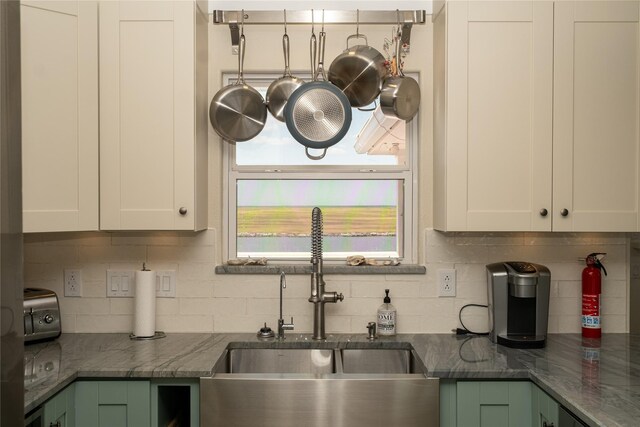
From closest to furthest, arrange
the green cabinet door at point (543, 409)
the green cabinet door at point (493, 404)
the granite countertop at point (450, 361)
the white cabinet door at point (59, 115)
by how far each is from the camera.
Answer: the granite countertop at point (450, 361) < the green cabinet door at point (543, 409) < the green cabinet door at point (493, 404) < the white cabinet door at point (59, 115)

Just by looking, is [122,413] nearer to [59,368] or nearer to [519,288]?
[59,368]

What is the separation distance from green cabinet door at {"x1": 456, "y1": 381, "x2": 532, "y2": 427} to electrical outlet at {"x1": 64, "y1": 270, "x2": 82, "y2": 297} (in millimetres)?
1705

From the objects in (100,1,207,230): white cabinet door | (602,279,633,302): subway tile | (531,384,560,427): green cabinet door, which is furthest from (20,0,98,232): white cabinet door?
(602,279,633,302): subway tile

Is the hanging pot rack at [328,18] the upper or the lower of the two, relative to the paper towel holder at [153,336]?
upper

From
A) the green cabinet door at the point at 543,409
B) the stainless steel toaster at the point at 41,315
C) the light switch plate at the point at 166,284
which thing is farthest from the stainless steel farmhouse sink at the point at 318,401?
the stainless steel toaster at the point at 41,315

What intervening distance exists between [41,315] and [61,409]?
2.05 ft

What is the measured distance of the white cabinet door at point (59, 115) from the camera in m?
2.24

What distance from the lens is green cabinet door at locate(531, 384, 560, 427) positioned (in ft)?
6.24

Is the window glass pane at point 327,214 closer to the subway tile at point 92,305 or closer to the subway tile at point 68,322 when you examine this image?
the subway tile at point 92,305

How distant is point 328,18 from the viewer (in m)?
2.73

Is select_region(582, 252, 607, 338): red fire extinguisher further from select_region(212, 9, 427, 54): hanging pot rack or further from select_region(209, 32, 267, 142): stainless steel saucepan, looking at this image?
select_region(209, 32, 267, 142): stainless steel saucepan

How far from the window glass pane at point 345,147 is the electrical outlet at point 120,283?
712 mm

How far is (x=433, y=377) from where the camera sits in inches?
84.4

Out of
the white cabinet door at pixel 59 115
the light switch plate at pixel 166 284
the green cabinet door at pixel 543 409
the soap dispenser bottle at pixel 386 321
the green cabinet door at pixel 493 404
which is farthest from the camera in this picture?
the light switch plate at pixel 166 284
